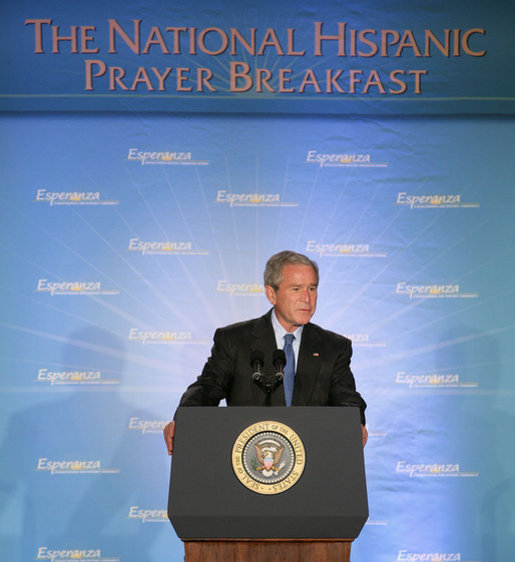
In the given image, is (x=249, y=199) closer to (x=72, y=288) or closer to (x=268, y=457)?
(x=72, y=288)

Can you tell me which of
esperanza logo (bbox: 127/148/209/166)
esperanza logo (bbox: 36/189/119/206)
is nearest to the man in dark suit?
esperanza logo (bbox: 127/148/209/166)

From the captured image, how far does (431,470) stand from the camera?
479cm

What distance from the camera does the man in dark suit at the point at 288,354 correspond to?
3.39 m

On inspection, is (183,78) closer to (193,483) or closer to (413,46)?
(413,46)

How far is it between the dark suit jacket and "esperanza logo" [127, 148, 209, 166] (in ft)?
5.73

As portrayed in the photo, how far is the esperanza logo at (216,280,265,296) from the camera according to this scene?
4902mm

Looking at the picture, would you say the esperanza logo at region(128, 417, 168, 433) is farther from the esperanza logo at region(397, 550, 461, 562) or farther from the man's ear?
the esperanza logo at region(397, 550, 461, 562)

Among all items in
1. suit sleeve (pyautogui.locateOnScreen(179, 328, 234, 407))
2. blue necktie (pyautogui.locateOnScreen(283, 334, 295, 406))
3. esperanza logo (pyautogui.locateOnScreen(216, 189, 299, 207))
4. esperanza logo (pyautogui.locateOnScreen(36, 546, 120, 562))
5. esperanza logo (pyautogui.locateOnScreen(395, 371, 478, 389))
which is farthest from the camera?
esperanza logo (pyautogui.locateOnScreen(216, 189, 299, 207))

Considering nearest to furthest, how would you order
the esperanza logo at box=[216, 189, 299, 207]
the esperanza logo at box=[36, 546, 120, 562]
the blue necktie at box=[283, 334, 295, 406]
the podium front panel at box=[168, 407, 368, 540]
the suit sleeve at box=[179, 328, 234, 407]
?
the podium front panel at box=[168, 407, 368, 540]
the suit sleeve at box=[179, 328, 234, 407]
the blue necktie at box=[283, 334, 295, 406]
the esperanza logo at box=[36, 546, 120, 562]
the esperanza logo at box=[216, 189, 299, 207]

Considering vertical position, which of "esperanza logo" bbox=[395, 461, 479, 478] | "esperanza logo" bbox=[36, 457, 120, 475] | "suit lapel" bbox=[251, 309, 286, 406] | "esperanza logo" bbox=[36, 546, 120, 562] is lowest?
"esperanza logo" bbox=[36, 546, 120, 562]

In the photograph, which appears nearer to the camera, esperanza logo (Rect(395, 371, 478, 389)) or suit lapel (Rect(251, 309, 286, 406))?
suit lapel (Rect(251, 309, 286, 406))

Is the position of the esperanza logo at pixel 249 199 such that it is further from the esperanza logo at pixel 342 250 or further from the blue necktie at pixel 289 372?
the blue necktie at pixel 289 372

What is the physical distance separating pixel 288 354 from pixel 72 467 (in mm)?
1983

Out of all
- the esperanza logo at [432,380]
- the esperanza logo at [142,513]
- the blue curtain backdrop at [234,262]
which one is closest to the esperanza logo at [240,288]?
the blue curtain backdrop at [234,262]
